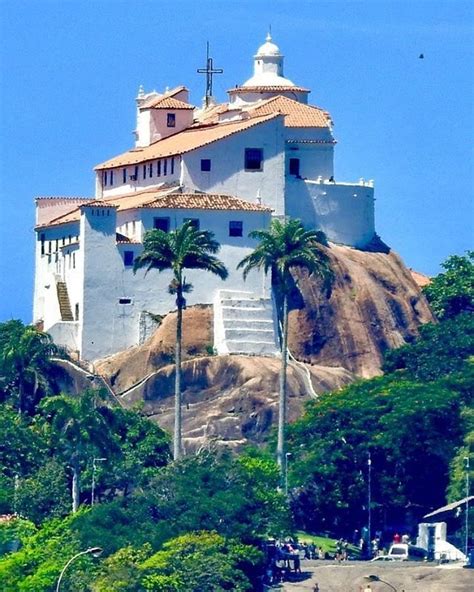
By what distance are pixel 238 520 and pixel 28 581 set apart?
36.8 ft

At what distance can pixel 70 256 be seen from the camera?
564 ft

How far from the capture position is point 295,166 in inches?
6924

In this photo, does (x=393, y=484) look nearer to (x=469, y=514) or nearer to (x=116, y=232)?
(x=469, y=514)

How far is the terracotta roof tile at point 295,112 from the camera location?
176625 millimetres

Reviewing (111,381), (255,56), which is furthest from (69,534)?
(255,56)

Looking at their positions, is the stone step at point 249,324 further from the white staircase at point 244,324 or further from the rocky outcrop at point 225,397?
the rocky outcrop at point 225,397

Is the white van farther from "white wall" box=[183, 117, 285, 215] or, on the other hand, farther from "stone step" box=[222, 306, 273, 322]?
"white wall" box=[183, 117, 285, 215]

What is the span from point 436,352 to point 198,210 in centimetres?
1260

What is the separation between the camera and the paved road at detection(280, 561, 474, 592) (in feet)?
448

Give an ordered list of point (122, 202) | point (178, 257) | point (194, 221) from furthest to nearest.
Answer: point (122, 202), point (194, 221), point (178, 257)

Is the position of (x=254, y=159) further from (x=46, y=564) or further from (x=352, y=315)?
(x=46, y=564)

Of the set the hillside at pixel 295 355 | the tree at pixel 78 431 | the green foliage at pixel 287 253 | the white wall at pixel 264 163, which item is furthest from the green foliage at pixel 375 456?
the white wall at pixel 264 163

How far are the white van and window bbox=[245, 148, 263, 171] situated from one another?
30.9 metres

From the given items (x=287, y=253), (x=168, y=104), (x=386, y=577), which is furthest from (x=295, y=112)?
(x=386, y=577)
